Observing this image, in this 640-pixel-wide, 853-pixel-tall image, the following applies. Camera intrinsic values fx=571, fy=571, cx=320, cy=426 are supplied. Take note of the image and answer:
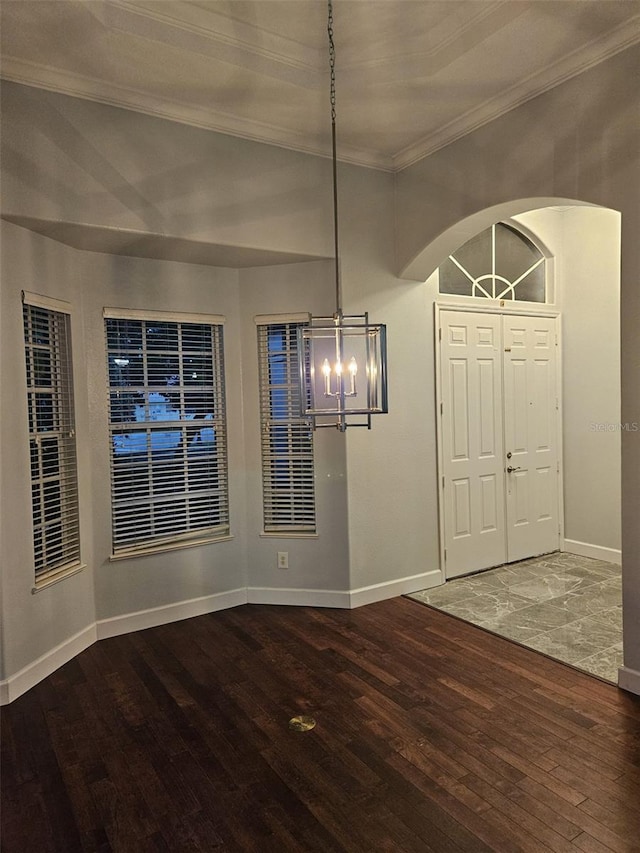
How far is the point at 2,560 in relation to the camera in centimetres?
306

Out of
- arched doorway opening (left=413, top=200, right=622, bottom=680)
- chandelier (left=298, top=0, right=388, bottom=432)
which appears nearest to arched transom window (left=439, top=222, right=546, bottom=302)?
arched doorway opening (left=413, top=200, right=622, bottom=680)

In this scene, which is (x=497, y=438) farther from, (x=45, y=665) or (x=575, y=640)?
(x=45, y=665)

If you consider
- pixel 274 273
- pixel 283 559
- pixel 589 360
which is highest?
pixel 274 273

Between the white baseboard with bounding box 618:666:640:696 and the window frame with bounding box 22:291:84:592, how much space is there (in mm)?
3230

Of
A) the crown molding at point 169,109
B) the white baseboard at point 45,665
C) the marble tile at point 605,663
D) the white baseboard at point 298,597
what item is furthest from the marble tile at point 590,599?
the crown molding at point 169,109

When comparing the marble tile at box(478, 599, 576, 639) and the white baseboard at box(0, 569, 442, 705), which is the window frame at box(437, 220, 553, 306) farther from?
the marble tile at box(478, 599, 576, 639)

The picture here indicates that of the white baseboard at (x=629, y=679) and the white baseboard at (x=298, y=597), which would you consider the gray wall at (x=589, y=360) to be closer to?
the white baseboard at (x=629, y=679)

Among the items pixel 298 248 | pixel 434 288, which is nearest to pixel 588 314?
pixel 434 288

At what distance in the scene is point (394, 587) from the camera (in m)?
4.46

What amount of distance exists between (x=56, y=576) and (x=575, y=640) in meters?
3.26

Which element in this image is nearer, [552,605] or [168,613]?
[168,613]

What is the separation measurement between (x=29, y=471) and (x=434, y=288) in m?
3.25

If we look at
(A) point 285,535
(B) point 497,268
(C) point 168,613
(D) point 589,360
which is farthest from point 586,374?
(C) point 168,613

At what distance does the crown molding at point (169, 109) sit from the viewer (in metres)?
3.05
